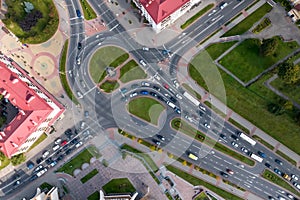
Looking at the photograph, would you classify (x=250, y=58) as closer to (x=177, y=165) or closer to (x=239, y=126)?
(x=239, y=126)

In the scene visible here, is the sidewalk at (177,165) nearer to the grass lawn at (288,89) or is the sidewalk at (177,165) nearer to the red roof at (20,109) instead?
the red roof at (20,109)

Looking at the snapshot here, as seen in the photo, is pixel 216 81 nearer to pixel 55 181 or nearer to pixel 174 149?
pixel 174 149

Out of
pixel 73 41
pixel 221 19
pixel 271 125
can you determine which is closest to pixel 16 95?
pixel 73 41

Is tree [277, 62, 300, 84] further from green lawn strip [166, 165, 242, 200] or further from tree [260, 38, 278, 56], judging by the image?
green lawn strip [166, 165, 242, 200]

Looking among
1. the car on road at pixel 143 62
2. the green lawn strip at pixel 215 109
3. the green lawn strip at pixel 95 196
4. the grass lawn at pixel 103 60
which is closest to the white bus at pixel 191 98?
the green lawn strip at pixel 215 109

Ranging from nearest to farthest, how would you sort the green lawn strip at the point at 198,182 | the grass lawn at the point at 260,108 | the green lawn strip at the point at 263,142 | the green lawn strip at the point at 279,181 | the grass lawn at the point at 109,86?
the green lawn strip at the point at 279,181, the grass lawn at the point at 260,108, the green lawn strip at the point at 198,182, the green lawn strip at the point at 263,142, the grass lawn at the point at 109,86

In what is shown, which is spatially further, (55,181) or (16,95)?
(55,181)
